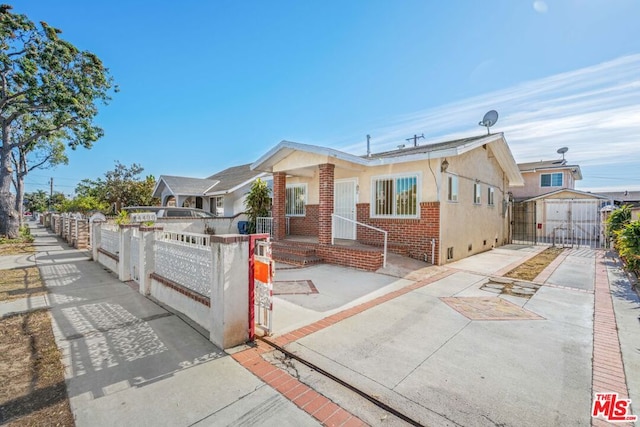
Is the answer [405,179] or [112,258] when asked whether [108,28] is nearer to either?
[112,258]

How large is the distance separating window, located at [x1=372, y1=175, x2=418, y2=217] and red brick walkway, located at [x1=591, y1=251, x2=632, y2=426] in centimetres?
485

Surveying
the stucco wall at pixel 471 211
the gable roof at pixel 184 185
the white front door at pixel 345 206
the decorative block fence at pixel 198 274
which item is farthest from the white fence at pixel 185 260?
the gable roof at pixel 184 185

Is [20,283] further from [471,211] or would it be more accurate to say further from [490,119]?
[490,119]

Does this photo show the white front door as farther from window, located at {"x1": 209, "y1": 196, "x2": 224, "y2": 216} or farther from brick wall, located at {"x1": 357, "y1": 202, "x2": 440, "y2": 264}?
window, located at {"x1": 209, "y1": 196, "x2": 224, "y2": 216}

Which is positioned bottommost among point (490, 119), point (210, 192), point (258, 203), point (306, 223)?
point (306, 223)

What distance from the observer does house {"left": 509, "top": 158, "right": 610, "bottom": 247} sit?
17.2 meters

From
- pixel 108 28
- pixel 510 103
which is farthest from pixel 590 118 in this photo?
pixel 108 28

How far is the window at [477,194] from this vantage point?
11.1 meters

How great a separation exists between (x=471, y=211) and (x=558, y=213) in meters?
13.1

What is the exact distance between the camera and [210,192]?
20.4 meters

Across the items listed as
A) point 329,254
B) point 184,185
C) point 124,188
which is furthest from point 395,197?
point 124,188

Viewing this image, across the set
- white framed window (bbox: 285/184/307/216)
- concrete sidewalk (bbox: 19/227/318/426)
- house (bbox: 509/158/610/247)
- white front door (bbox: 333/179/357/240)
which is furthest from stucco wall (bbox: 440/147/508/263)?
concrete sidewalk (bbox: 19/227/318/426)

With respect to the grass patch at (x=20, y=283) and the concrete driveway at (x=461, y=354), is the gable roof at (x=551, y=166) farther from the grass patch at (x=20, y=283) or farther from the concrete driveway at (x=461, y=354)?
the grass patch at (x=20, y=283)
